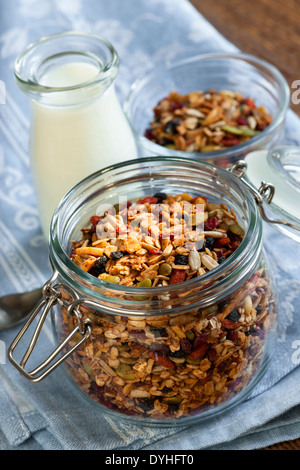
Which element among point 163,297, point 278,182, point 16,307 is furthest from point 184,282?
point 16,307

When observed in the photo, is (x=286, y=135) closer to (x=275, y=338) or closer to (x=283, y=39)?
(x=283, y=39)

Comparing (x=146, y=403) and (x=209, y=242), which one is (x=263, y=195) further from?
(x=146, y=403)

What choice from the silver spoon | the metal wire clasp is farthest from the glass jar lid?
the silver spoon

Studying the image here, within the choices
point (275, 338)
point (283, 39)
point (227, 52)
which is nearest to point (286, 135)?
point (227, 52)

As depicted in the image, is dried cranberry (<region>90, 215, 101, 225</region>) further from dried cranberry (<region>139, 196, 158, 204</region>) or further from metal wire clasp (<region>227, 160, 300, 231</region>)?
metal wire clasp (<region>227, 160, 300, 231</region>)

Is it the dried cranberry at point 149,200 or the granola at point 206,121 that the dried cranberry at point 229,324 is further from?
the granola at point 206,121

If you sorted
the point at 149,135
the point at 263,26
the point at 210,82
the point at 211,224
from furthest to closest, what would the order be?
1. the point at 263,26
2. the point at 210,82
3. the point at 149,135
4. the point at 211,224

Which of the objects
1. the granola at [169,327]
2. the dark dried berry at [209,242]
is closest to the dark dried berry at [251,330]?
the granola at [169,327]
